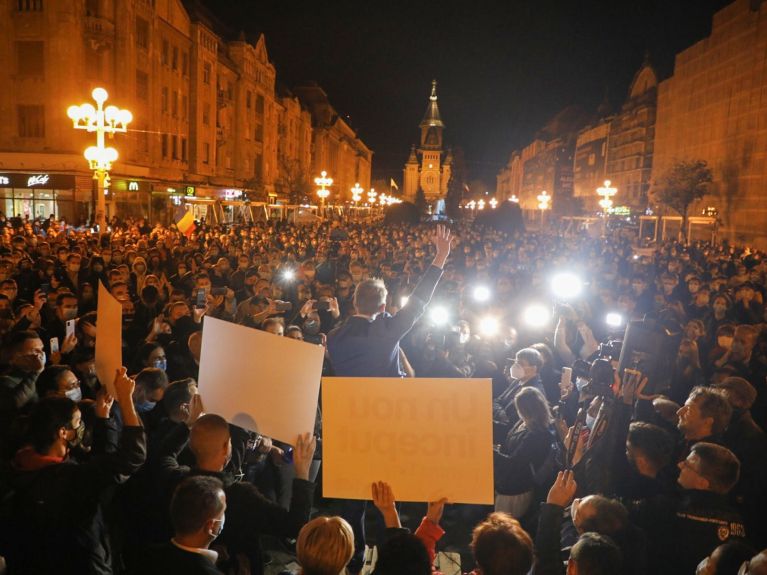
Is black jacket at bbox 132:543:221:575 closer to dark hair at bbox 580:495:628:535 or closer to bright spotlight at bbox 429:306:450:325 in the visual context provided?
dark hair at bbox 580:495:628:535

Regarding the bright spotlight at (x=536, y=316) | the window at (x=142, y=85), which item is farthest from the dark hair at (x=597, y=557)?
the window at (x=142, y=85)

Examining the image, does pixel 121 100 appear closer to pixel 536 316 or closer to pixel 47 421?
pixel 536 316

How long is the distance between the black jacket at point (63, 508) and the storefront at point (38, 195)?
31.4 meters

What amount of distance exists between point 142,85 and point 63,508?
1508 inches

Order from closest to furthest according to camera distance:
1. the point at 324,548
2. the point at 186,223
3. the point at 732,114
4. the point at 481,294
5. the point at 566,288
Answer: the point at 324,548 → the point at 481,294 → the point at 566,288 → the point at 186,223 → the point at 732,114

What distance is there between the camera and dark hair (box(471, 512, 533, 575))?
2.86 meters

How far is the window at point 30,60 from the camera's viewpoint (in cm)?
3130

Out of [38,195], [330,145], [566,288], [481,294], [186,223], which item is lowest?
[481,294]

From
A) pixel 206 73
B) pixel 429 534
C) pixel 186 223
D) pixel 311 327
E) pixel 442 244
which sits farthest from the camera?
pixel 206 73

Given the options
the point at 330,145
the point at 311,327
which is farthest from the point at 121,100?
the point at 330,145

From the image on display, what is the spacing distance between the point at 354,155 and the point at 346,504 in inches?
5089

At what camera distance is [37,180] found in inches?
1227

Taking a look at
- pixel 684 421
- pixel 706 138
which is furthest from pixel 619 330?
pixel 706 138

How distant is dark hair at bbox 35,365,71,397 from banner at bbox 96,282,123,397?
0.49m
